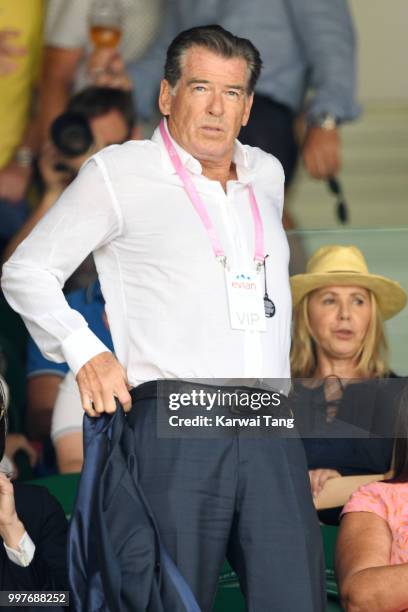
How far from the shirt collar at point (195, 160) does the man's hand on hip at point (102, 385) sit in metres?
0.53

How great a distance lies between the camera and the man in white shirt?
3.23 metres

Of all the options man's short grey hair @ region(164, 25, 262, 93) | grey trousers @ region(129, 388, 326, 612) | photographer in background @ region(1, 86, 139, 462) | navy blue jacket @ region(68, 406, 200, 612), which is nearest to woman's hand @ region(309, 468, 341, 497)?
grey trousers @ region(129, 388, 326, 612)

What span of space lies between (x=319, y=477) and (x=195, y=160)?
99 cm

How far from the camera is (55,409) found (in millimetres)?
4652

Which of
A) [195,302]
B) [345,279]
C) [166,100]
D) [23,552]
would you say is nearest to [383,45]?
[345,279]

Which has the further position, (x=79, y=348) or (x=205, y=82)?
(x=205, y=82)

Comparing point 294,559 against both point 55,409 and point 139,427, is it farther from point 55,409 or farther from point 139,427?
point 55,409

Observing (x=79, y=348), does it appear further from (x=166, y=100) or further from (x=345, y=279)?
(x=345, y=279)

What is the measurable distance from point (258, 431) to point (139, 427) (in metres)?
0.26

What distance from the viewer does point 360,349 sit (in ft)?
14.2

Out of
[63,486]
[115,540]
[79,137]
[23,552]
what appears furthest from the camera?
[79,137]

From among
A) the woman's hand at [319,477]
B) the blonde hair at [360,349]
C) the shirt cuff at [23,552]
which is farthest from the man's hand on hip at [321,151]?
the shirt cuff at [23,552]

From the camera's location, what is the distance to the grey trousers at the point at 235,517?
10.6 ft

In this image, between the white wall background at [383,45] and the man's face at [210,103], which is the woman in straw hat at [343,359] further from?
the white wall background at [383,45]
